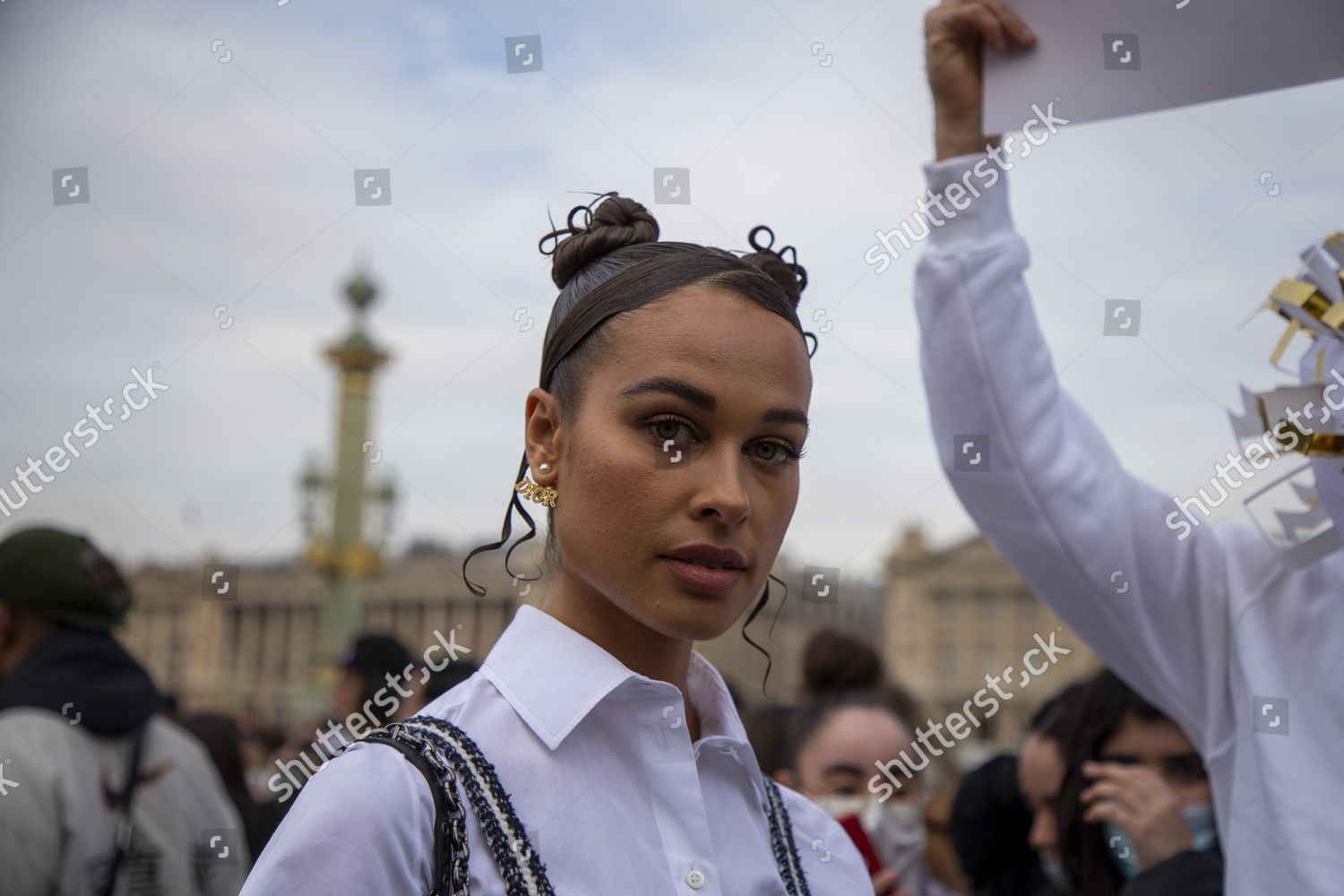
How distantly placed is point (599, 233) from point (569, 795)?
0.65m

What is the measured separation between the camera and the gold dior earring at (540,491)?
1.52m

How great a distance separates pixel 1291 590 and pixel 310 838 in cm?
153

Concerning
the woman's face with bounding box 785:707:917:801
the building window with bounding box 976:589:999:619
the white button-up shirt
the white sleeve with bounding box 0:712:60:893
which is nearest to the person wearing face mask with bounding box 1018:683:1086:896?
the woman's face with bounding box 785:707:917:801

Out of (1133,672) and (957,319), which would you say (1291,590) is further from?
(957,319)

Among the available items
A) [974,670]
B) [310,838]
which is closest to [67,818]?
[310,838]

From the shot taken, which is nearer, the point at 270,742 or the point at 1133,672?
the point at 1133,672

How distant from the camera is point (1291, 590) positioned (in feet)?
7.06

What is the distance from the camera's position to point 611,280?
→ 1538 mm

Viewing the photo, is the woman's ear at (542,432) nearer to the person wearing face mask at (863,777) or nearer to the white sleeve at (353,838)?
the white sleeve at (353,838)

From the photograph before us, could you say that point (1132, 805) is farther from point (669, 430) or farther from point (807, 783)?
point (669, 430)

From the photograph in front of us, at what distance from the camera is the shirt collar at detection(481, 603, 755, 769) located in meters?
1.43

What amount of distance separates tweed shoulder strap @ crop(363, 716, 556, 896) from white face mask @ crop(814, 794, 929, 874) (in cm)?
193
